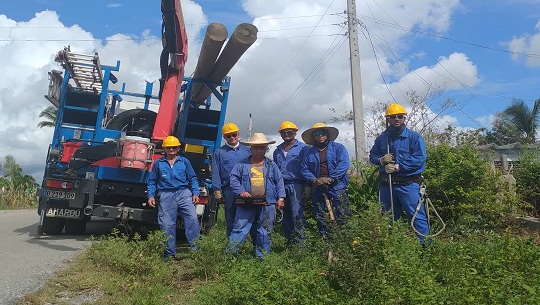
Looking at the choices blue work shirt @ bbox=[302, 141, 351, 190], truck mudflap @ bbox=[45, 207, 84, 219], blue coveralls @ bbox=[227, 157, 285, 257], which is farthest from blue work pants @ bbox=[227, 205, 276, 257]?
truck mudflap @ bbox=[45, 207, 84, 219]

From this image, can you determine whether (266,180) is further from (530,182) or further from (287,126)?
(530,182)

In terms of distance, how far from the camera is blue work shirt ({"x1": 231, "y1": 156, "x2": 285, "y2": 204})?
22.0 ft

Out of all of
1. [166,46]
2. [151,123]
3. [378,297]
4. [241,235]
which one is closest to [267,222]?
[241,235]

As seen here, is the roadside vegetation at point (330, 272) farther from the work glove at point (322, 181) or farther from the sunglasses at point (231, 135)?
the sunglasses at point (231, 135)

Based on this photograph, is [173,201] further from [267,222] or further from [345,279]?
[345,279]

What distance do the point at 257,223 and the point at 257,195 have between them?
377mm

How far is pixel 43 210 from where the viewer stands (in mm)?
9273

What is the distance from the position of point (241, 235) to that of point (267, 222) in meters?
0.35

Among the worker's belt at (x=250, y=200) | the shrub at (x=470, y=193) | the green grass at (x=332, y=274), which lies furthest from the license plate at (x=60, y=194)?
the shrub at (x=470, y=193)

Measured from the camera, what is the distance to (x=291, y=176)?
731 cm

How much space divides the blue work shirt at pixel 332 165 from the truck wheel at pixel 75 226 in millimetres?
4840

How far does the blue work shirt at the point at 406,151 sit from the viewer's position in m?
6.61

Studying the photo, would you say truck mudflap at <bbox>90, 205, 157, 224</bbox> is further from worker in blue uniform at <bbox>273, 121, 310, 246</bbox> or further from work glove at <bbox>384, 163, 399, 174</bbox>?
work glove at <bbox>384, 163, 399, 174</bbox>

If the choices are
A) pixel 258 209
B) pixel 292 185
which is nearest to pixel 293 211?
pixel 292 185
